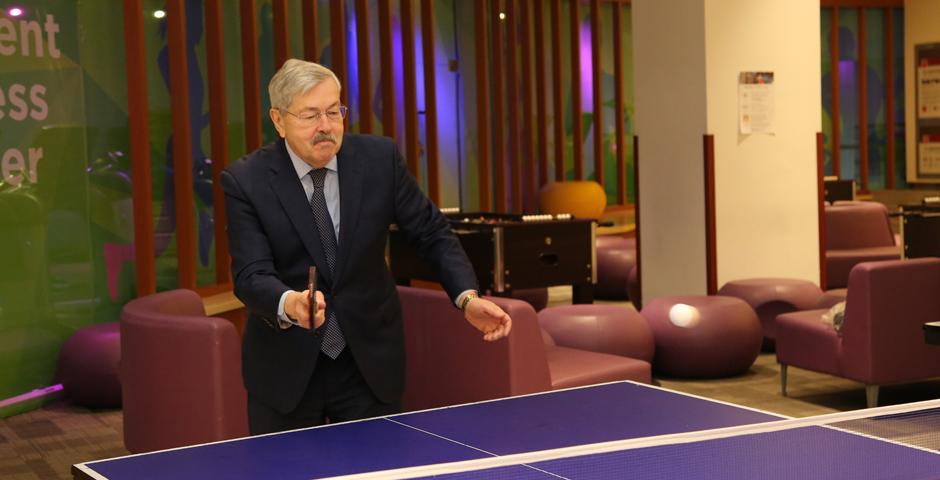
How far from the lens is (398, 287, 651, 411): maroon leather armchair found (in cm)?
452

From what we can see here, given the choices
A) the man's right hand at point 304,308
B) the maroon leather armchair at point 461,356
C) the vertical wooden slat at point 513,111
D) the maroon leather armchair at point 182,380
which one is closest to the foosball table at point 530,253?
the maroon leather armchair at point 461,356

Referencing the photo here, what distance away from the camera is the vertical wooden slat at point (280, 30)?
31.7 feet

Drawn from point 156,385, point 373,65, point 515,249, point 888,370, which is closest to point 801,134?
point 515,249

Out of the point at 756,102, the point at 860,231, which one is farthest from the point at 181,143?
the point at 860,231

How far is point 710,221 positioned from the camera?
336 inches

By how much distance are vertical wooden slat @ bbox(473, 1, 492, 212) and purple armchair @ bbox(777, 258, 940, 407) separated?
656cm

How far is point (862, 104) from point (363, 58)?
29.4 ft

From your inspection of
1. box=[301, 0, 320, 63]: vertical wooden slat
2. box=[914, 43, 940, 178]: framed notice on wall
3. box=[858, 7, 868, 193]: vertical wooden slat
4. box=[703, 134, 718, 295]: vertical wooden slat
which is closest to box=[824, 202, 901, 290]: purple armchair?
box=[703, 134, 718, 295]: vertical wooden slat

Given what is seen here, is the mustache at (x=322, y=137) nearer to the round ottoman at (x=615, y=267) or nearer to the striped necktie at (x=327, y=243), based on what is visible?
the striped necktie at (x=327, y=243)

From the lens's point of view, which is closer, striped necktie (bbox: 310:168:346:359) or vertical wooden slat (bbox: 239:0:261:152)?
striped necktie (bbox: 310:168:346:359)

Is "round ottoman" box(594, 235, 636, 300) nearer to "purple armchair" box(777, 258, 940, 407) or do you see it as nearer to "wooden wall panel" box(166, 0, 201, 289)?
"wooden wall panel" box(166, 0, 201, 289)

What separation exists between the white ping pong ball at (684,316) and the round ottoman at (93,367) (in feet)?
10.6

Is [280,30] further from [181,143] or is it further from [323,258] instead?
[323,258]

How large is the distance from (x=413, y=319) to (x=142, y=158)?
363 centimetres
